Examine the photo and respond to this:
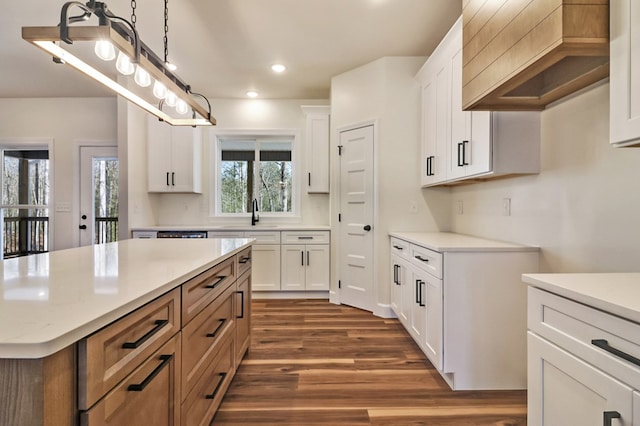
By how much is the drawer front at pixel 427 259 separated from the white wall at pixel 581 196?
61 cm

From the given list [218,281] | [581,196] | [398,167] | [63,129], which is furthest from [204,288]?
[63,129]

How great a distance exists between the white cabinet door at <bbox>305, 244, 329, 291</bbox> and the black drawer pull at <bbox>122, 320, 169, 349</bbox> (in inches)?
116

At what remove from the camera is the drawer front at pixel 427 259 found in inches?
79.5

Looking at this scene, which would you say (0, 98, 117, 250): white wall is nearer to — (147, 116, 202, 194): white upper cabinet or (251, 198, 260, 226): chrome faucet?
(147, 116, 202, 194): white upper cabinet

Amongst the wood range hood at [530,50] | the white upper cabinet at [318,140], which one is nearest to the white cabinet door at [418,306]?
the wood range hood at [530,50]

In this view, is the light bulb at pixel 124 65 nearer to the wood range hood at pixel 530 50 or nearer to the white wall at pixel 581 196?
the wood range hood at pixel 530 50

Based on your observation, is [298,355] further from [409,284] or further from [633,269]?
[633,269]

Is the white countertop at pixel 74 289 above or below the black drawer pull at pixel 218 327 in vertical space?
above

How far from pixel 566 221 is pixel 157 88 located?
261 centimetres

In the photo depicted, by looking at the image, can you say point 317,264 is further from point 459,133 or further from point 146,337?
point 146,337

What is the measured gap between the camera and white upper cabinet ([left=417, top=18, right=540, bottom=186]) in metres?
1.97

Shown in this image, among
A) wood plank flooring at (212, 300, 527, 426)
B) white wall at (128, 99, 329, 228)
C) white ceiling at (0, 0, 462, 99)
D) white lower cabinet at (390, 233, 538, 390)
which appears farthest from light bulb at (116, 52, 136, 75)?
→ white wall at (128, 99, 329, 228)

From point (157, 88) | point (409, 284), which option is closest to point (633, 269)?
point (409, 284)

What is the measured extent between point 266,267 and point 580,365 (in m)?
3.40
